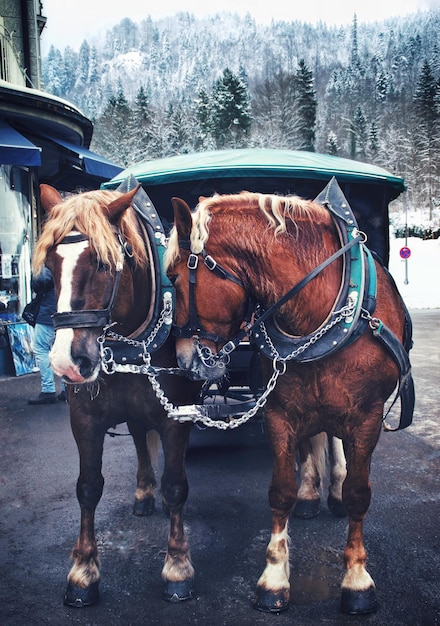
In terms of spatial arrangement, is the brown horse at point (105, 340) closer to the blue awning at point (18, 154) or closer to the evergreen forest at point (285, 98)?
the blue awning at point (18, 154)

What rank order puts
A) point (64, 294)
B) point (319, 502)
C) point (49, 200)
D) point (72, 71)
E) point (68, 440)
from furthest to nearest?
point (72, 71)
point (68, 440)
point (319, 502)
point (49, 200)
point (64, 294)

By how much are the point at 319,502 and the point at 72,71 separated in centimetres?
Answer: 13484

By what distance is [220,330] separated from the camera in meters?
2.46

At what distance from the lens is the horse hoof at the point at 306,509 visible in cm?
359

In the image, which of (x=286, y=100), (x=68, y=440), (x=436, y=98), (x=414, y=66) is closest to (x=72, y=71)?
(x=414, y=66)

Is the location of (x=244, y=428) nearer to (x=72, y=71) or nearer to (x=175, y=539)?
(x=175, y=539)

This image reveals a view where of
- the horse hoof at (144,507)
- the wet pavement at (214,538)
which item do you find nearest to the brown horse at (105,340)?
the wet pavement at (214,538)

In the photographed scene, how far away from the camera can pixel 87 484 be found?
2.82 metres

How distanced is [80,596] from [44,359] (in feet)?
13.7

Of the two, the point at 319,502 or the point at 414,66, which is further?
Result: the point at 414,66

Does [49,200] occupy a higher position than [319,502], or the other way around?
[49,200]

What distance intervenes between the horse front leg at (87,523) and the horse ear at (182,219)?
105 cm

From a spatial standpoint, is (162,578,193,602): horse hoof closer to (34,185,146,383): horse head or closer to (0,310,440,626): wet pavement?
(0,310,440,626): wet pavement

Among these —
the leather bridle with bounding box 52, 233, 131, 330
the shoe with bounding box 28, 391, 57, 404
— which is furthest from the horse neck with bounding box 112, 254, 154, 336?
the shoe with bounding box 28, 391, 57, 404
